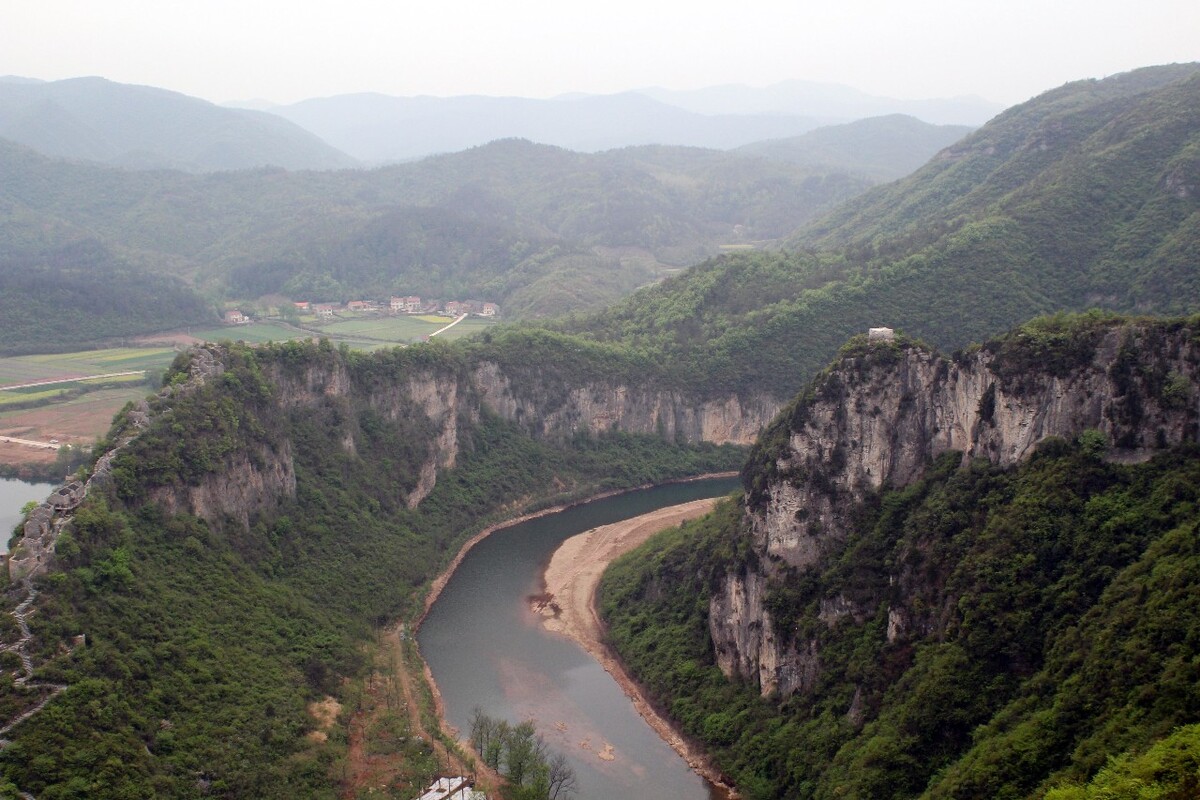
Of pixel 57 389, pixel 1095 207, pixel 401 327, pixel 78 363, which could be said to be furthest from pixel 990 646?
pixel 401 327

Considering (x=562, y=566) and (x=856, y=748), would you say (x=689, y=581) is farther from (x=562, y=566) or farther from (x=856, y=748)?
(x=856, y=748)

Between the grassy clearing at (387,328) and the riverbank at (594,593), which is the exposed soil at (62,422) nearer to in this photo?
the grassy clearing at (387,328)

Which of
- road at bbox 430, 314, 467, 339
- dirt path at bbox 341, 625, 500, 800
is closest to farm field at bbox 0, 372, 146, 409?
road at bbox 430, 314, 467, 339

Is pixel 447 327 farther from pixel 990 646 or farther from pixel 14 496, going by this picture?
pixel 990 646

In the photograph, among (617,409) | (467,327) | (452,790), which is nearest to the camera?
(452,790)

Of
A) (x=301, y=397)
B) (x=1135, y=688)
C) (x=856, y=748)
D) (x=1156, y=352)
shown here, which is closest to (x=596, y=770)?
(x=856, y=748)

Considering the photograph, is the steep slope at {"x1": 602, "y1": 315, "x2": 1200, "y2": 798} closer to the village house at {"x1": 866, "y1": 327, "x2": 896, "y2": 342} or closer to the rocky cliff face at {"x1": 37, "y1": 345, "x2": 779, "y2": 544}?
the village house at {"x1": 866, "y1": 327, "x2": 896, "y2": 342}
